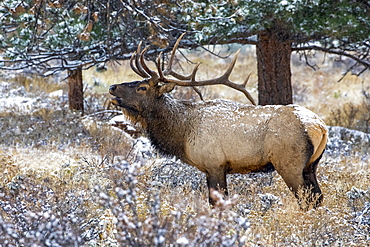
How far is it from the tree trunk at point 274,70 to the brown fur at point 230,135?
129 inches

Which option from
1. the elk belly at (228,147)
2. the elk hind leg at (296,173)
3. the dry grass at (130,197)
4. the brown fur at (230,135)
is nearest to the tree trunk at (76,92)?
the dry grass at (130,197)

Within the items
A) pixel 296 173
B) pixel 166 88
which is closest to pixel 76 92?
pixel 166 88

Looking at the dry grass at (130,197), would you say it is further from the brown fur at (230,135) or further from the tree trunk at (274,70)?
the tree trunk at (274,70)

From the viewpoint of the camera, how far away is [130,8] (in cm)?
742

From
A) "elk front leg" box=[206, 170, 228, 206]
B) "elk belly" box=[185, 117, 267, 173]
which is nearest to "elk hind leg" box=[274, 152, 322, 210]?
"elk belly" box=[185, 117, 267, 173]

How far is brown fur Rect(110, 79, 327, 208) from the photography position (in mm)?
6012

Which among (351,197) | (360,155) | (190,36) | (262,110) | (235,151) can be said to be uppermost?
(190,36)

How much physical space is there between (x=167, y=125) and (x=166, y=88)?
0.53 metres

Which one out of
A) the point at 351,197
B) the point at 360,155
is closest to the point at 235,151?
the point at 351,197

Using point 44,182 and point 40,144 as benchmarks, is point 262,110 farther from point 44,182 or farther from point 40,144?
point 40,144

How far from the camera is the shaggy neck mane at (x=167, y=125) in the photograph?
264 inches

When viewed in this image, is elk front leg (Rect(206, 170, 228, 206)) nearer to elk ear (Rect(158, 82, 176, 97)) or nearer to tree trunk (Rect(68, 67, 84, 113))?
elk ear (Rect(158, 82, 176, 97))

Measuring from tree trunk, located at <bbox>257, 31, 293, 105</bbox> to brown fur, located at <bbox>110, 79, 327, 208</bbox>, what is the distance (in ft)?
10.8

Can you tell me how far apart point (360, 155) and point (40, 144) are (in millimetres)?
→ 6329
